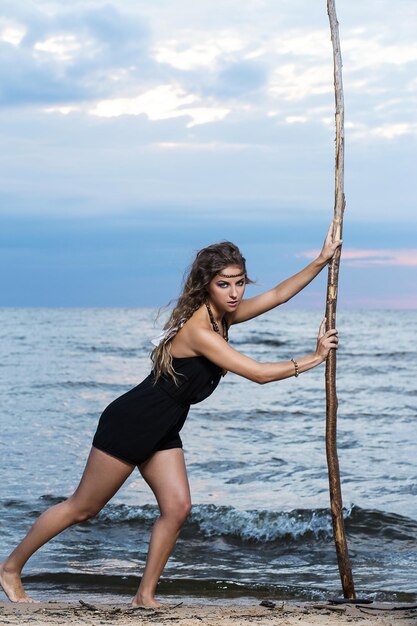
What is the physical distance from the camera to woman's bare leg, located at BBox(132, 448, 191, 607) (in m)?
4.71

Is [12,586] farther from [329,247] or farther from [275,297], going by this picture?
[329,247]

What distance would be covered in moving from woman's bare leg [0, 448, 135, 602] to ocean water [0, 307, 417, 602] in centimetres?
103

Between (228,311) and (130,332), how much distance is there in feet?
142

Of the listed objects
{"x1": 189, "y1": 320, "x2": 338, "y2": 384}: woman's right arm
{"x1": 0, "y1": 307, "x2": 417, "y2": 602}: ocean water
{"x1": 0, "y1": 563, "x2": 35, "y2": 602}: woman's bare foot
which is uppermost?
{"x1": 189, "y1": 320, "x2": 338, "y2": 384}: woman's right arm

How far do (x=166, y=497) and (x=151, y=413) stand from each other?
0.47 m

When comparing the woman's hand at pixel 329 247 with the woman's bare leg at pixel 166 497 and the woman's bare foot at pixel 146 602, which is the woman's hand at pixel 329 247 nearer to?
the woman's bare leg at pixel 166 497

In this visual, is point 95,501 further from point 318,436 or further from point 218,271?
point 318,436

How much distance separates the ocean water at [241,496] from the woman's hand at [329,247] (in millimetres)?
2719

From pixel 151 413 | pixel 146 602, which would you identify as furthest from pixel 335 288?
pixel 146 602

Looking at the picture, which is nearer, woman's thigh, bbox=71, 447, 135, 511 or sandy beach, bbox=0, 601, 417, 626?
sandy beach, bbox=0, 601, 417, 626

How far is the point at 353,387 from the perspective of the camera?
20.5 m

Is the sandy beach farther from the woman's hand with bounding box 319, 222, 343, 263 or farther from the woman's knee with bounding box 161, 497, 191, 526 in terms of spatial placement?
the woman's hand with bounding box 319, 222, 343, 263

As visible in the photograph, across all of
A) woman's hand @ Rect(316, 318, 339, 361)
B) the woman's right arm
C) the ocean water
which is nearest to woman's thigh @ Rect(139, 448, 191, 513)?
the woman's right arm

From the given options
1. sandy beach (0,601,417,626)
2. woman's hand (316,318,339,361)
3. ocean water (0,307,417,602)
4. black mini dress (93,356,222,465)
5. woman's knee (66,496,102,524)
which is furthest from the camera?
ocean water (0,307,417,602)
